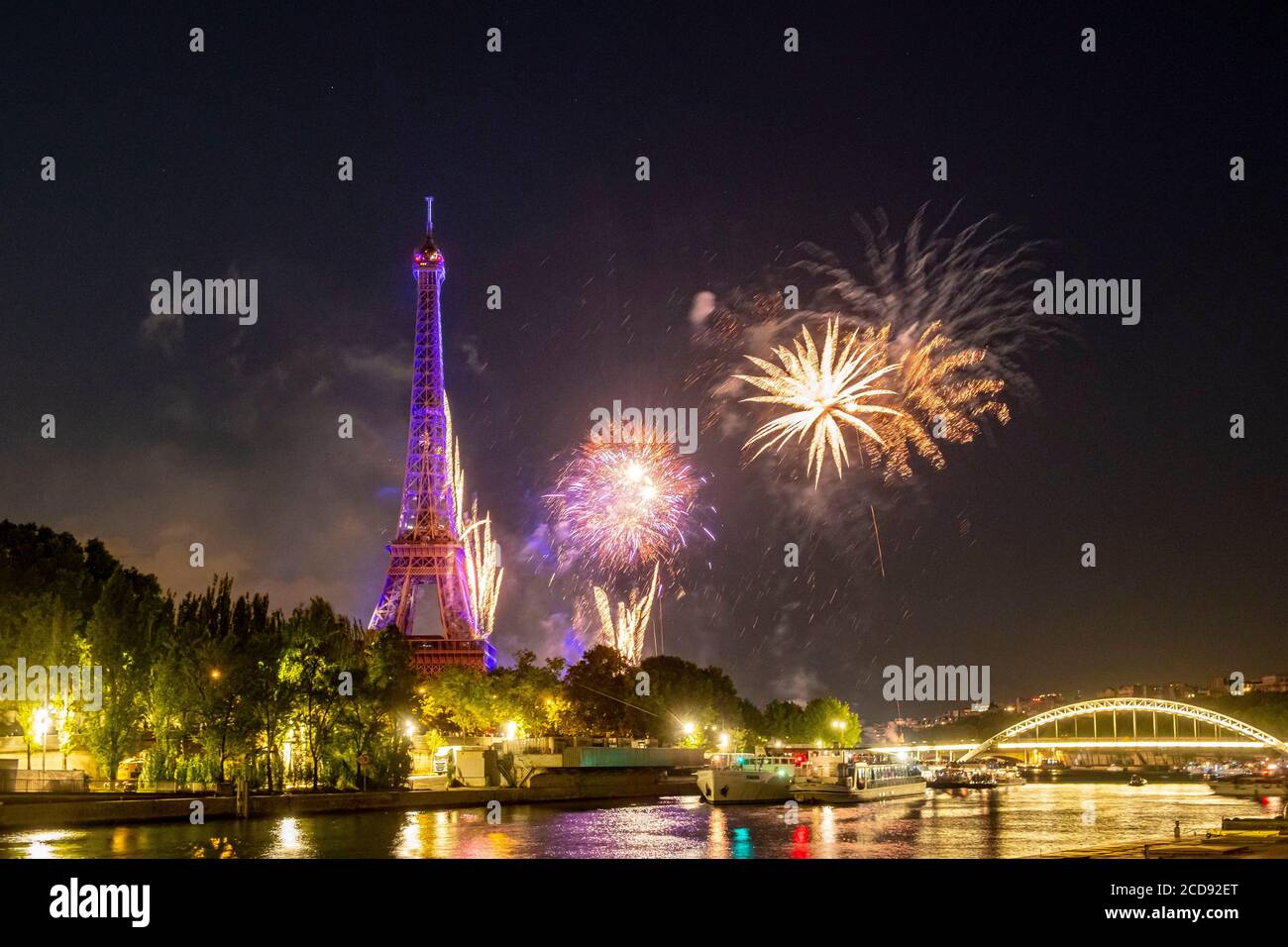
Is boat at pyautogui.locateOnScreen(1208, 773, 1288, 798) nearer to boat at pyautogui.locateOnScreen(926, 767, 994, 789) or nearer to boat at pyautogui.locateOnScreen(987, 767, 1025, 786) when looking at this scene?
boat at pyautogui.locateOnScreen(926, 767, 994, 789)

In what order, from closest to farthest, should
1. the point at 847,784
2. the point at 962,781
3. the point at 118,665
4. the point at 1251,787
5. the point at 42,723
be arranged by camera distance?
the point at 42,723 < the point at 118,665 < the point at 847,784 < the point at 1251,787 < the point at 962,781

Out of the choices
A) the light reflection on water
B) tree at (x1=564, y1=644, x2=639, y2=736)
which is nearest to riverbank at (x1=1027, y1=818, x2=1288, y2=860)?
the light reflection on water

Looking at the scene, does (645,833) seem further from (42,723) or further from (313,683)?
(42,723)

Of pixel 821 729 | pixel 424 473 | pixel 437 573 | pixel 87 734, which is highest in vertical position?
pixel 424 473

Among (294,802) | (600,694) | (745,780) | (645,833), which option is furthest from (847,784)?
(294,802)
